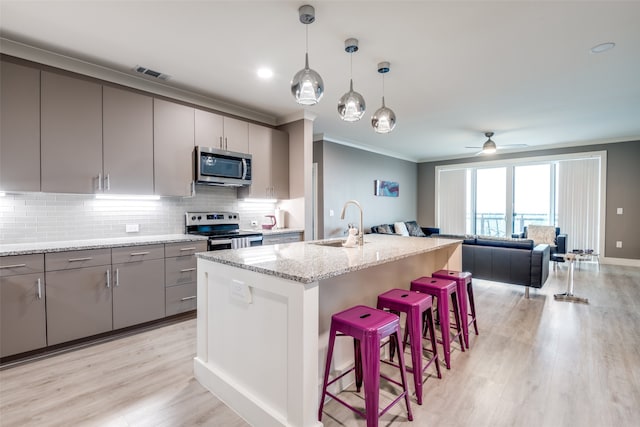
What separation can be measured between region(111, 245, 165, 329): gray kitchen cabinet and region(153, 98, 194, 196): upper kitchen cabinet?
73 cm

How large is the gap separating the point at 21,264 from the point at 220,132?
7.56ft

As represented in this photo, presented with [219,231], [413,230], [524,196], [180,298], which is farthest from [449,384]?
[524,196]

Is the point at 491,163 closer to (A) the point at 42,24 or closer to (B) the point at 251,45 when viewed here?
(B) the point at 251,45

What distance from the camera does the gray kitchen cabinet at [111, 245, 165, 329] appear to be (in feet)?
9.34

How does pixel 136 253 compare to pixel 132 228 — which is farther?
pixel 132 228

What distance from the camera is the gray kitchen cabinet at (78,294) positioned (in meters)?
2.51

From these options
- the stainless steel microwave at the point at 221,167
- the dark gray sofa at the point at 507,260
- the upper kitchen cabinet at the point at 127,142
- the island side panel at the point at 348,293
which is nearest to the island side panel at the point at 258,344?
the island side panel at the point at 348,293

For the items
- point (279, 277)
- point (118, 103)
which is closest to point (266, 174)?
point (118, 103)

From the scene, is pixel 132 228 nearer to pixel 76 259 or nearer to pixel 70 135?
pixel 76 259

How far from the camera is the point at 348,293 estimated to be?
7.17ft

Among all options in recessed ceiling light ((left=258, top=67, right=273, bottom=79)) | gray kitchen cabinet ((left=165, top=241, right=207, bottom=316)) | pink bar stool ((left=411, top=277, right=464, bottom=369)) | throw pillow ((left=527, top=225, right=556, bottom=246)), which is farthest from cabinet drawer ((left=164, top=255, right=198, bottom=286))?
throw pillow ((left=527, top=225, right=556, bottom=246))

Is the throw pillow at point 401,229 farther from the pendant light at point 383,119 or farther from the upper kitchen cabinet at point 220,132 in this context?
the pendant light at point 383,119

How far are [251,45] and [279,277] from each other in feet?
6.92

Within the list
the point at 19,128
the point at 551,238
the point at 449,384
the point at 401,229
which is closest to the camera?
the point at 449,384
